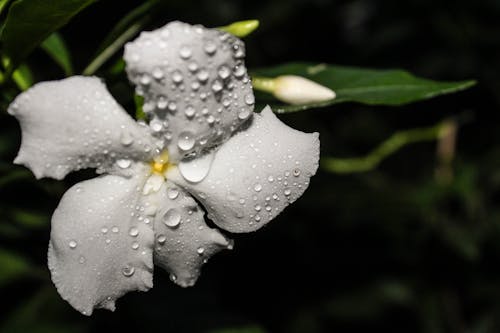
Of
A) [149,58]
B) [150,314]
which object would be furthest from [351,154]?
[149,58]

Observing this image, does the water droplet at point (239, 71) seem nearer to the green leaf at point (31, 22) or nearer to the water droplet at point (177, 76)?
the water droplet at point (177, 76)

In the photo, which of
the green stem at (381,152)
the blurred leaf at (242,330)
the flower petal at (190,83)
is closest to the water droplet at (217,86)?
the flower petal at (190,83)

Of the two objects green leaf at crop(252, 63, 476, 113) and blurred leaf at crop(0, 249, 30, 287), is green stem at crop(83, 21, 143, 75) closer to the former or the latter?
green leaf at crop(252, 63, 476, 113)

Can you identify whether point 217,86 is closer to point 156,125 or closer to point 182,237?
point 156,125

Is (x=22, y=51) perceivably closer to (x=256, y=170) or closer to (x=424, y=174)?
(x=256, y=170)

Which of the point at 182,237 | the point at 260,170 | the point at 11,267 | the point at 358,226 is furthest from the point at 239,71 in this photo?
the point at 358,226

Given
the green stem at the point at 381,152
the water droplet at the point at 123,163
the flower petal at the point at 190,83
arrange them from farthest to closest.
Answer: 1. the green stem at the point at 381,152
2. the water droplet at the point at 123,163
3. the flower petal at the point at 190,83

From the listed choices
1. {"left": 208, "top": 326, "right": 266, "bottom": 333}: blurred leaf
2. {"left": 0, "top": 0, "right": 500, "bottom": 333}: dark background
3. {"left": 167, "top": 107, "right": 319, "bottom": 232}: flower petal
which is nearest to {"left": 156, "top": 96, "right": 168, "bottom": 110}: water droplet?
{"left": 167, "top": 107, "right": 319, "bottom": 232}: flower petal
